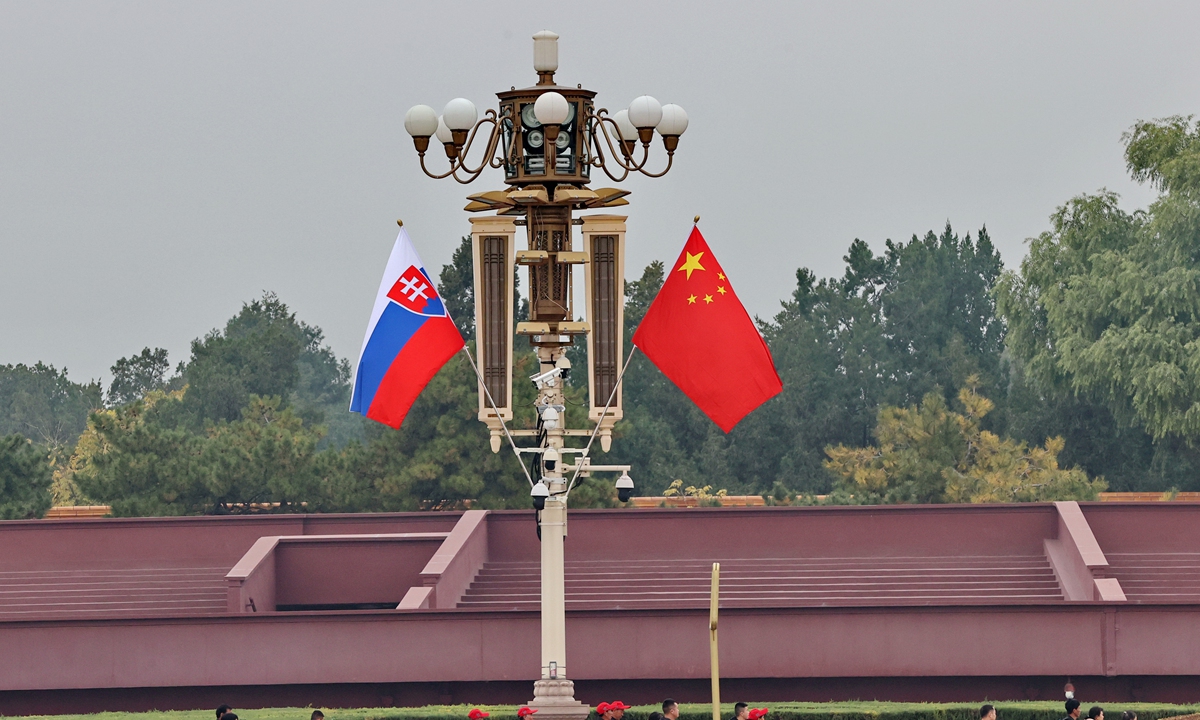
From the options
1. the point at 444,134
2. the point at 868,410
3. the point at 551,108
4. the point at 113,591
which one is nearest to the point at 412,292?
the point at 444,134

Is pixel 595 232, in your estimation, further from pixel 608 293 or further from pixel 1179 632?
pixel 1179 632

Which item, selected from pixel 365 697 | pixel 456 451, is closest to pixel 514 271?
pixel 365 697

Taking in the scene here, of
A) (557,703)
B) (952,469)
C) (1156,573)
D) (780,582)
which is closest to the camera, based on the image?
(557,703)

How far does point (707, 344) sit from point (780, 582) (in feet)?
35.9

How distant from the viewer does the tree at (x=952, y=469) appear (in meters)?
47.6

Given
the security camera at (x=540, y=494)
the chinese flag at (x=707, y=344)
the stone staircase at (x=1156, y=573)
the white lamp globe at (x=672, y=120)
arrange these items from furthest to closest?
1. the stone staircase at (x=1156, y=573)
2. the chinese flag at (x=707, y=344)
3. the white lamp globe at (x=672, y=120)
4. the security camera at (x=540, y=494)

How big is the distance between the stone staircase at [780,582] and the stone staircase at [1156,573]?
3.54 feet

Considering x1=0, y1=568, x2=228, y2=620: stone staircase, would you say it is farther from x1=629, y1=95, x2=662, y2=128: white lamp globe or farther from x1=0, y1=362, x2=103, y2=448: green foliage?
x1=0, y1=362, x2=103, y2=448: green foliage

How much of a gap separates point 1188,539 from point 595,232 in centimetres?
1471

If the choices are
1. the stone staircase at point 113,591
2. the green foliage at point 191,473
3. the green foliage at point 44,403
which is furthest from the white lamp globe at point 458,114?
the green foliage at point 44,403

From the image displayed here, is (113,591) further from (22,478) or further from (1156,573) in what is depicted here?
(22,478)

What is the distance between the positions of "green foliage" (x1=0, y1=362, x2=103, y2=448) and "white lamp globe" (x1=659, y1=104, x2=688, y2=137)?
75.4 meters

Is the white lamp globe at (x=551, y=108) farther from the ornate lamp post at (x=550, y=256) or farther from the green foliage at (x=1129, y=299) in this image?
the green foliage at (x=1129, y=299)

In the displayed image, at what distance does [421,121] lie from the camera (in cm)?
1855
